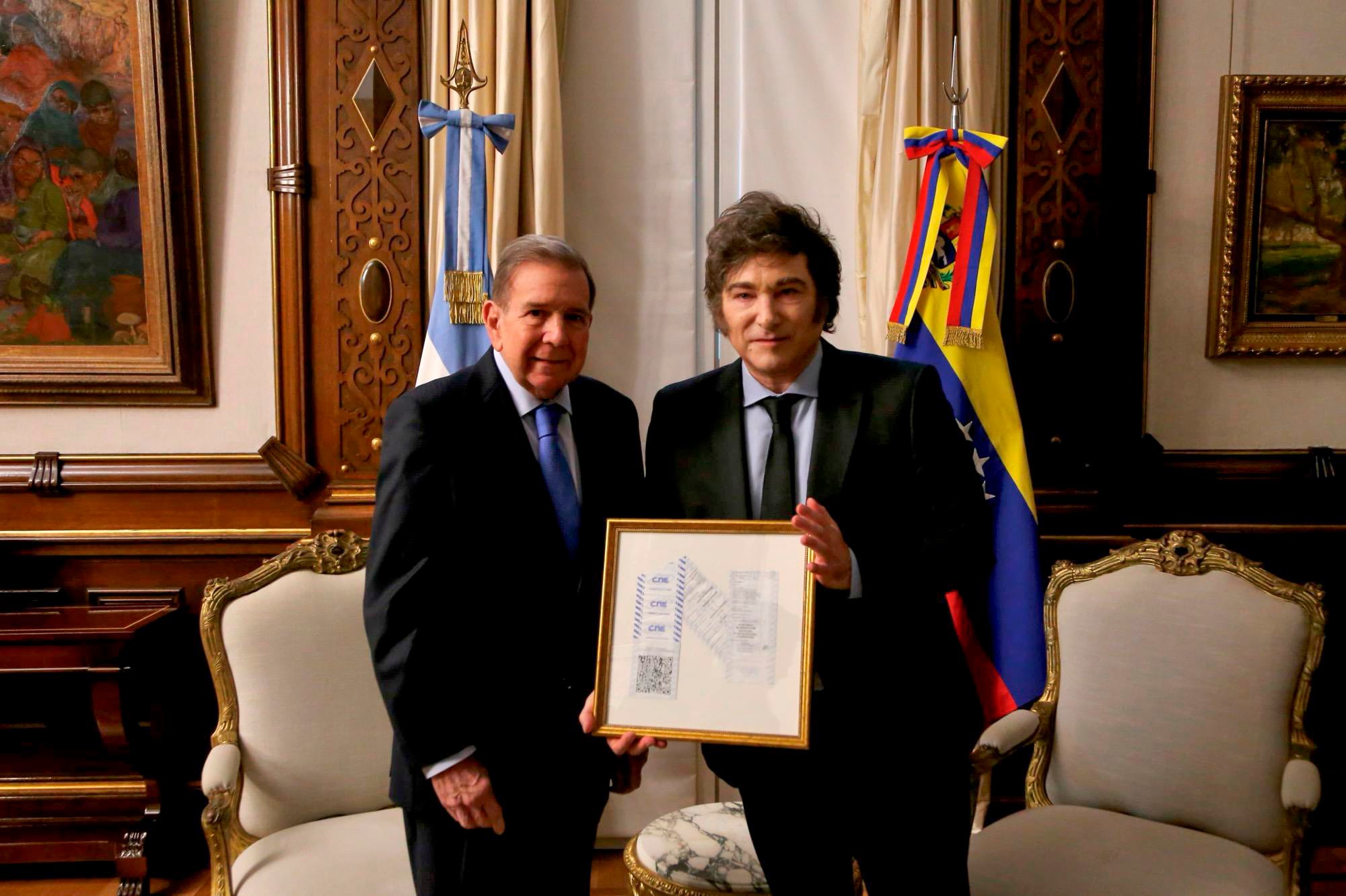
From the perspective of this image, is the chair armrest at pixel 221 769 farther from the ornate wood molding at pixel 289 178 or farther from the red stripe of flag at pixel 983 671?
the red stripe of flag at pixel 983 671

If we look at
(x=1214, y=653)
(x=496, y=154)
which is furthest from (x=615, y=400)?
(x=1214, y=653)

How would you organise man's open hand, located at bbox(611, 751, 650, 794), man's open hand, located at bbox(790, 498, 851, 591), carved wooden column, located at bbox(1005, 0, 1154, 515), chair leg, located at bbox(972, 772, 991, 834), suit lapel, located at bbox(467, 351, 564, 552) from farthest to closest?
1. carved wooden column, located at bbox(1005, 0, 1154, 515)
2. chair leg, located at bbox(972, 772, 991, 834)
3. man's open hand, located at bbox(611, 751, 650, 794)
4. suit lapel, located at bbox(467, 351, 564, 552)
5. man's open hand, located at bbox(790, 498, 851, 591)

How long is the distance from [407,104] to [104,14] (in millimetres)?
1089

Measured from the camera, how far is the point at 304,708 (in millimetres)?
2422

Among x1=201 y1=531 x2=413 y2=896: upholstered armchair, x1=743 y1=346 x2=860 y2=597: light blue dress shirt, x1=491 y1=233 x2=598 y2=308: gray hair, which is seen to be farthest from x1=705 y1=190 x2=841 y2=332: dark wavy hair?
x1=201 y1=531 x2=413 y2=896: upholstered armchair

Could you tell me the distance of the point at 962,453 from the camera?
1837mm

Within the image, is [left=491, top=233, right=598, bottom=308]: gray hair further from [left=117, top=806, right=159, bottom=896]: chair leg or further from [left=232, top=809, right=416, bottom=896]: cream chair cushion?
[left=117, top=806, right=159, bottom=896]: chair leg

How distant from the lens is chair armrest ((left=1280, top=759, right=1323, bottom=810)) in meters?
2.17

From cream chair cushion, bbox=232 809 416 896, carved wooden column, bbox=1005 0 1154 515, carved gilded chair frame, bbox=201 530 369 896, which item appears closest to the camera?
cream chair cushion, bbox=232 809 416 896

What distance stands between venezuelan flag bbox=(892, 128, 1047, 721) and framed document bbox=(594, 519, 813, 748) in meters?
1.38

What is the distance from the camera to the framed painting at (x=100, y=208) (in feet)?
10.5

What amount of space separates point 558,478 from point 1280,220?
3010 mm

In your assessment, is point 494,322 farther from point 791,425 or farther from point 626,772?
point 626,772

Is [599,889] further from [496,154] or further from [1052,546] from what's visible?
[496,154]
